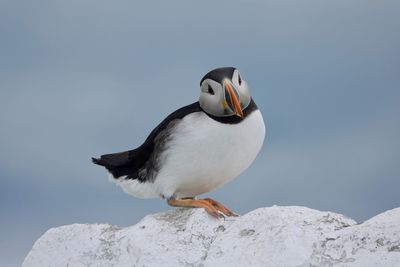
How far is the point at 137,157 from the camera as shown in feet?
27.9

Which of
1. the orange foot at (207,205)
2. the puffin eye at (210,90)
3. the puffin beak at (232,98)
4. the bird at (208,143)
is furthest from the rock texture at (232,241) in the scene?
the puffin eye at (210,90)

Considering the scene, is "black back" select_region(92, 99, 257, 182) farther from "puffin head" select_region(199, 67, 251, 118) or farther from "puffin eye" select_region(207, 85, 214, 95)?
"puffin eye" select_region(207, 85, 214, 95)

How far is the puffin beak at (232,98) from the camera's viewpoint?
296 inches

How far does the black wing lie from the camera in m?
8.16

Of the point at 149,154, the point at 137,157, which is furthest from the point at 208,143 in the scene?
the point at 137,157

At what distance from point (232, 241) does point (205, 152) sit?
118cm

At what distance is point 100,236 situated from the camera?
775 cm

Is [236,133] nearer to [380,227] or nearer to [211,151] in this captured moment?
[211,151]

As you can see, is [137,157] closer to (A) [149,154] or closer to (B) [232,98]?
(A) [149,154]

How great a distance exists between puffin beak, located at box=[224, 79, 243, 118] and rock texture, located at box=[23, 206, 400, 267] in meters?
0.99

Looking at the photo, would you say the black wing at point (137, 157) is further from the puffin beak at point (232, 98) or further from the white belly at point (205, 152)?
the puffin beak at point (232, 98)

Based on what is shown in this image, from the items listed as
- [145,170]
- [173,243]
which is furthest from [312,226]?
[145,170]

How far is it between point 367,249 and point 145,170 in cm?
293

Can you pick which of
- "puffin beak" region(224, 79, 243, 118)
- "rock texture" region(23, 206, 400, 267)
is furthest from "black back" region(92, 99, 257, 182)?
"rock texture" region(23, 206, 400, 267)
